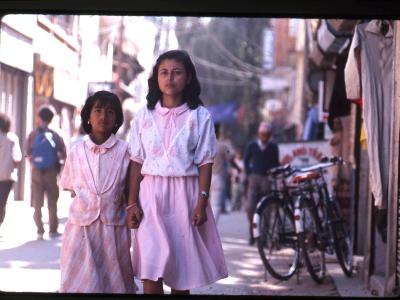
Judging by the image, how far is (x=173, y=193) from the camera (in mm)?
4781

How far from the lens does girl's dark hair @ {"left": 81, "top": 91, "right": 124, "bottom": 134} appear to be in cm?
494

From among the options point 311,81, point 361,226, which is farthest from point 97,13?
point 311,81

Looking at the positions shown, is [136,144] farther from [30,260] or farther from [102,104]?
[30,260]

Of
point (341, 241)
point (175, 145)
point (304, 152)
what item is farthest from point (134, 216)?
point (304, 152)

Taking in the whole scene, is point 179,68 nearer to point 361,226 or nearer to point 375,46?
point 375,46

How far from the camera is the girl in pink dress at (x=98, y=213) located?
487cm

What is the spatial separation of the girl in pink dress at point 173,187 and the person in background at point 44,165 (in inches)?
37.5

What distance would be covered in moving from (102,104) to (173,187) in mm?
649

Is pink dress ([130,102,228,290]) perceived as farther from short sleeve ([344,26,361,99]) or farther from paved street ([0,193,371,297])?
short sleeve ([344,26,361,99])

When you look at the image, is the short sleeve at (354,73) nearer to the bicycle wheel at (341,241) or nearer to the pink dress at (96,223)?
the bicycle wheel at (341,241)

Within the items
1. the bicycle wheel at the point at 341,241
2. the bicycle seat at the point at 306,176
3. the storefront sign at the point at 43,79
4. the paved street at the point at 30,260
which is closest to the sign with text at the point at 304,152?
the bicycle wheel at the point at 341,241

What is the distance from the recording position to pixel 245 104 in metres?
36.5

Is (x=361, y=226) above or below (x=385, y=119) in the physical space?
below

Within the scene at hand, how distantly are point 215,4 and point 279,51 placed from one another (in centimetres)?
3065
